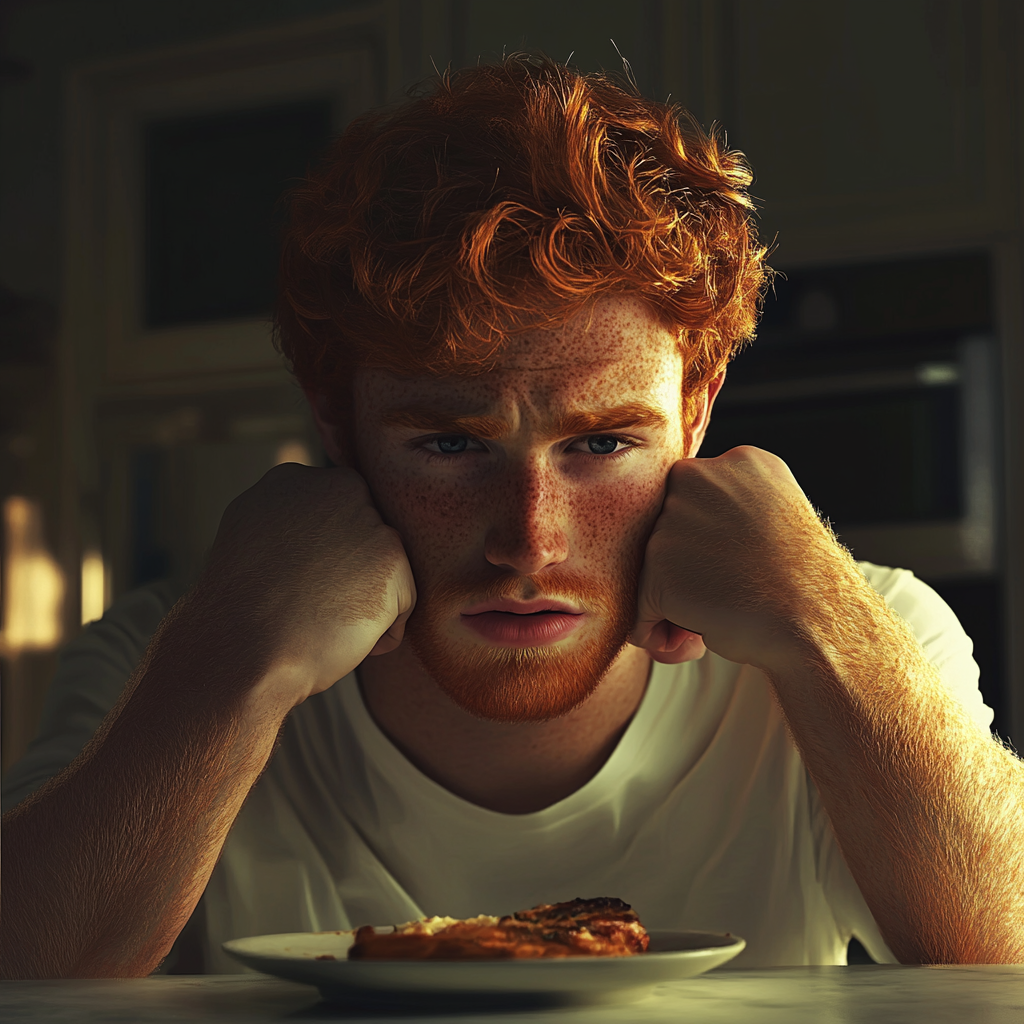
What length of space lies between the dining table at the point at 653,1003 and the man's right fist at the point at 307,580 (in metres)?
0.27

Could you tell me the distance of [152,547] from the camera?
2484mm

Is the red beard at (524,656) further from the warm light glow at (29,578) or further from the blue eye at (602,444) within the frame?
the warm light glow at (29,578)

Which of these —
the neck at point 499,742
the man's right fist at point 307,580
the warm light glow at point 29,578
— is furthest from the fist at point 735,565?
the warm light glow at point 29,578

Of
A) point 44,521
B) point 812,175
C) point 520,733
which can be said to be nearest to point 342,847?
point 520,733

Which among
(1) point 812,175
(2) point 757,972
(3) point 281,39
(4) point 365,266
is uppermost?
(3) point 281,39

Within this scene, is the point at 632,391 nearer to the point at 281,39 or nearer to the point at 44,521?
the point at 281,39

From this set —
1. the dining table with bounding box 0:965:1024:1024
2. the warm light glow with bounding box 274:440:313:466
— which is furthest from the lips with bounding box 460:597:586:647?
the warm light glow with bounding box 274:440:313:466

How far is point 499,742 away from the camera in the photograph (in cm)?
105

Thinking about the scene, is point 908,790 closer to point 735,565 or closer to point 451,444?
point 735,565

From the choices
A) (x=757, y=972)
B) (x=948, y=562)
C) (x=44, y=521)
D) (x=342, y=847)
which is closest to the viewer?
(x=757, y=972)

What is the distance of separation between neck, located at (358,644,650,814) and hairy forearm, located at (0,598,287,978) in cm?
24

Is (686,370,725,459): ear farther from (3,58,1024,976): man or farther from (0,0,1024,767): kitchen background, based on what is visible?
(0,0,1024,767): kitchen background

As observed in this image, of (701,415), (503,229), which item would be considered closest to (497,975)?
(503,229)

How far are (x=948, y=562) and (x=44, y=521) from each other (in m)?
1.85
